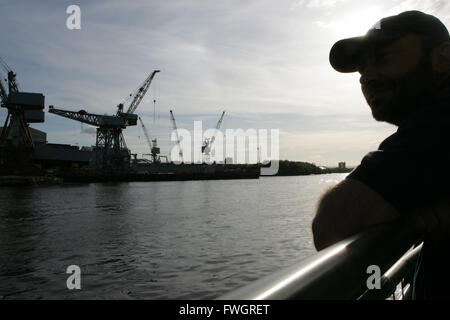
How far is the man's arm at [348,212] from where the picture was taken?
106 cm

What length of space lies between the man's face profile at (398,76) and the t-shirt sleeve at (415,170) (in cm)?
35

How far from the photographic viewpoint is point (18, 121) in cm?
6309

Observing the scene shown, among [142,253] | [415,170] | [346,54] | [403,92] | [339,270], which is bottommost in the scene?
[142,253]

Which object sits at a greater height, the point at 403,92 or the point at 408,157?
the point at 403,92

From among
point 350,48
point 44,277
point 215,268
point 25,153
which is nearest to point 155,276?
point 215,268

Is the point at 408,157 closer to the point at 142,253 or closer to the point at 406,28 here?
the point at 406,28

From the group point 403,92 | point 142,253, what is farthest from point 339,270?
point 142,253

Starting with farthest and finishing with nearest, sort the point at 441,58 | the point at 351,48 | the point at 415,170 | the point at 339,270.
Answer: the point at 351,48 → the point at 441,58 → the point at 415,170 → the point at 339,270

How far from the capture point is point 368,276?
88cm

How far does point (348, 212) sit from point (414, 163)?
24cm

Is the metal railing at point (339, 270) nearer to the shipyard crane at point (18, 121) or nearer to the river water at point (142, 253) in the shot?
the river water at point (142, 253)

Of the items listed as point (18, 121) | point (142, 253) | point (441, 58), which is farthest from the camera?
point (18, 121)

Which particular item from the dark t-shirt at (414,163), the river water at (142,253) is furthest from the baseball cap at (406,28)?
the river water at (142,253)
